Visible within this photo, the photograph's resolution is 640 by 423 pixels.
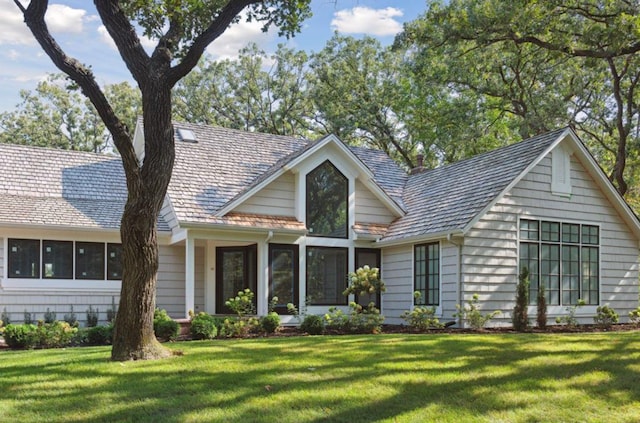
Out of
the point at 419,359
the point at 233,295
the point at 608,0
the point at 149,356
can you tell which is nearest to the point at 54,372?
the point at 149,356

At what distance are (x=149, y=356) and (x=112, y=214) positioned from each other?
31.4 feet

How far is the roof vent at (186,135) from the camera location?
780 inches

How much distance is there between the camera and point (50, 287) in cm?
1669

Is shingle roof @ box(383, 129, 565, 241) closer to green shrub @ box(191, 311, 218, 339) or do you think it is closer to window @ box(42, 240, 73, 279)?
green shrub @ box(191, 311, 218, 339)

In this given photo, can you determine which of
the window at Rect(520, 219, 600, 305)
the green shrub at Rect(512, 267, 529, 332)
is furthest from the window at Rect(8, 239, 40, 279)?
the window at Rect(520, 219, 600, 305)

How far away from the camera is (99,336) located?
41.7ft

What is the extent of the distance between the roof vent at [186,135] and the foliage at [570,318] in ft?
38.1

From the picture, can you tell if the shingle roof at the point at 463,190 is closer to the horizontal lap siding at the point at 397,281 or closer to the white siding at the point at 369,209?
the white siding at the point at 369,209

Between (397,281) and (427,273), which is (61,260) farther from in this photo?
(427,273)

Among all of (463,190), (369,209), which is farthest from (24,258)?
(463,190)

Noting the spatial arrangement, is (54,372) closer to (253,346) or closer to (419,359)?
(253,346)

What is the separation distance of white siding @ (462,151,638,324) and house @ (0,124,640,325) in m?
0.04

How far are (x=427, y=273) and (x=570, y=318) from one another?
12.5ft

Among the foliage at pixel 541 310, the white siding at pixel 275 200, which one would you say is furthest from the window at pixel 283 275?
the foliage at pixel 541 310
